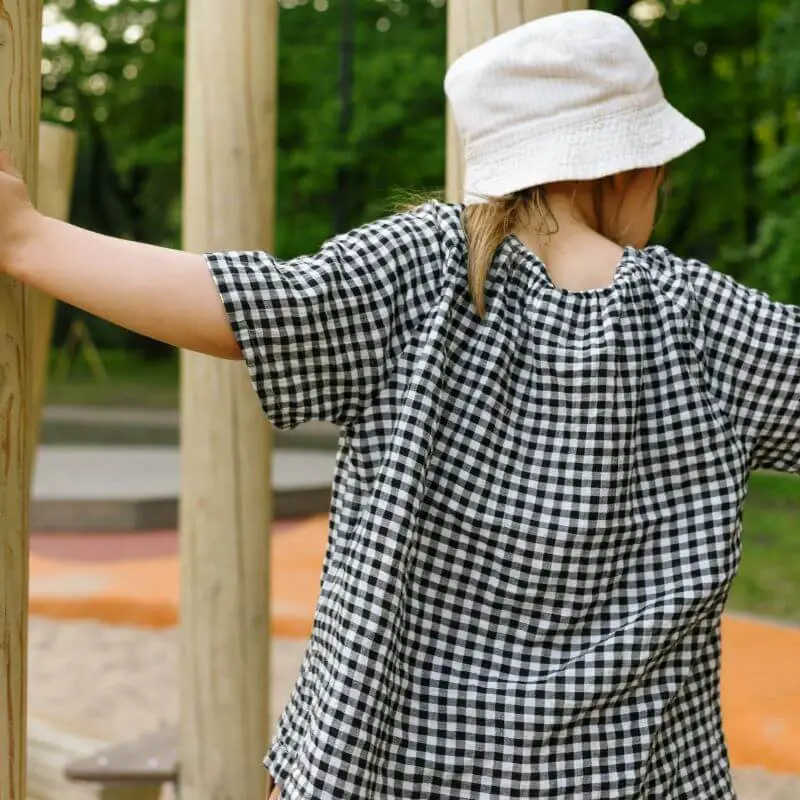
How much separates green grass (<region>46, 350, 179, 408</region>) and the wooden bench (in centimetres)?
1298

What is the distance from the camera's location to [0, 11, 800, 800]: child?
120 cm

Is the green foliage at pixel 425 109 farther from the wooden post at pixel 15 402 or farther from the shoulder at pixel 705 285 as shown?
the wooden post at pixel 15 402

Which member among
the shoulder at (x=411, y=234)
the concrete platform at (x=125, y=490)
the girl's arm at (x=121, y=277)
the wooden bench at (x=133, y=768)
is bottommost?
the wooden bench at (x=133, y=768)

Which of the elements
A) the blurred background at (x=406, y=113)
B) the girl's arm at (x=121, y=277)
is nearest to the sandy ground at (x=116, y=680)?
the girl's arm at (x=121, y=277)

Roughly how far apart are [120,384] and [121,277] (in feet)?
57.1

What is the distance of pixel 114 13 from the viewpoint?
16156 millimetres

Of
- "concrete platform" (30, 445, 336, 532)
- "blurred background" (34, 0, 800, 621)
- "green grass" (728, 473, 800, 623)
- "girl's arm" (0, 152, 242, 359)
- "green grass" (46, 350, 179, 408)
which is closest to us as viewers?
"girl's arm" (0, 152, 242, 359)

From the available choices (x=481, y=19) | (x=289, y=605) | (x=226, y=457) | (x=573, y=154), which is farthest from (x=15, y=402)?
(x=289, y=605)

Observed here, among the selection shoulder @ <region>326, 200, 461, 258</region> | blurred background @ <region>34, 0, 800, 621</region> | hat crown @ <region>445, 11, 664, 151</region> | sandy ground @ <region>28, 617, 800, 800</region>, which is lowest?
sandy ground @ <region>28, 617, 800, 800</region>

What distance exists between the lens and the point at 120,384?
59.6ft

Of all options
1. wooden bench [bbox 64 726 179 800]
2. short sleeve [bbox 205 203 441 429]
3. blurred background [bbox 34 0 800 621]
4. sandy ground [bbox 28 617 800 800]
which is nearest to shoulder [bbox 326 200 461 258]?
short sleeve [bbox 205 203 441 429]

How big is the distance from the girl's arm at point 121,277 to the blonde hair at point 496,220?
255mm

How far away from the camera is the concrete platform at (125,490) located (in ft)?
26.4

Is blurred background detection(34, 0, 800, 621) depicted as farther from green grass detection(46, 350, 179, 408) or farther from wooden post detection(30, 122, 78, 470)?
wooden post detection(30, 122, 78, 470)
